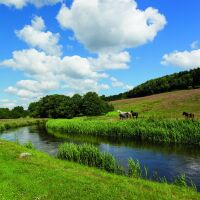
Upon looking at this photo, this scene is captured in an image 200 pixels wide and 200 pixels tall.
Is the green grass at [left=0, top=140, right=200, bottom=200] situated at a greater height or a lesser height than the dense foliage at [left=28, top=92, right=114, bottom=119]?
lesser

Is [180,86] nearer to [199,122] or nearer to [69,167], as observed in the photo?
[199,122]

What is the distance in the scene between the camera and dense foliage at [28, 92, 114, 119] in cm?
7800

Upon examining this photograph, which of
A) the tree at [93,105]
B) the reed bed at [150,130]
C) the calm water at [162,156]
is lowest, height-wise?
the calm water at [162,156]

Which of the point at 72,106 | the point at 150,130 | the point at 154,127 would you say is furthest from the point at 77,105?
the point at 150,130

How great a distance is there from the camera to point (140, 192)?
49.7 feet

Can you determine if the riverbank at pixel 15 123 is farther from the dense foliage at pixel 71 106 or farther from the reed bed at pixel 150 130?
the reed bed at pixel 150 130

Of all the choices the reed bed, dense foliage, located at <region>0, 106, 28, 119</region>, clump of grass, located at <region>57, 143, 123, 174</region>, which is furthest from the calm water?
dense foliage, located at <region>0, 106, 28, 119</region>

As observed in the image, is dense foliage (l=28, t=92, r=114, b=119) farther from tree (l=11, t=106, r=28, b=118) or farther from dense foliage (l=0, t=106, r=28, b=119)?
tree (l=11, t=106, r=28, b=118)

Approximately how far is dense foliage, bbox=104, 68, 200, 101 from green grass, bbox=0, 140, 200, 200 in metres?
83.9

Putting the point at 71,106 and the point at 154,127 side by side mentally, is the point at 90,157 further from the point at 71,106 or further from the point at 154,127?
the point at 71,106

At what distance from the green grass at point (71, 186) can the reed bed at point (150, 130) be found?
72.1ft

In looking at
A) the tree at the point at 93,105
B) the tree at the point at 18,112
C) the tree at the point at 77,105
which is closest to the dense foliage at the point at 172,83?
the tree at the point at 93,105

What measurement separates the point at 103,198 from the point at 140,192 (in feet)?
7.17

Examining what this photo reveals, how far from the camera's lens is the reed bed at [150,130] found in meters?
38.7
